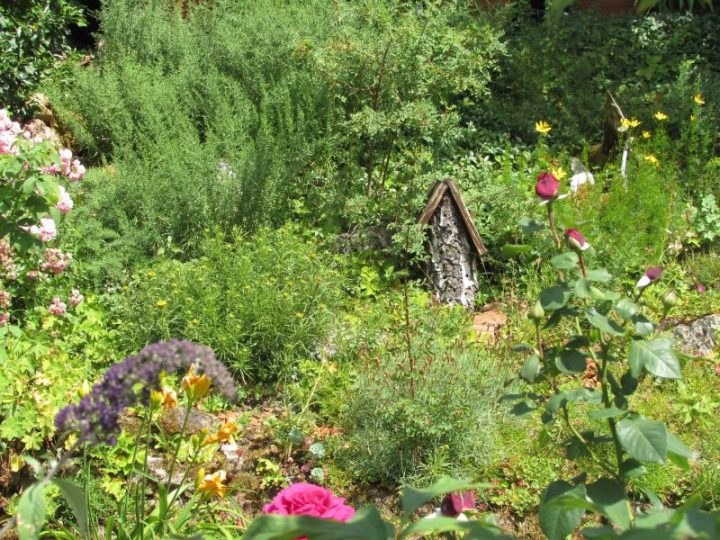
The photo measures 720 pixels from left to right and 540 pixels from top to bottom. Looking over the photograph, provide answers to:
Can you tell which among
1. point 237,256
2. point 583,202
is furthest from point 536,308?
point 583,202

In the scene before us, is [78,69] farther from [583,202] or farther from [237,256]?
[583,202]

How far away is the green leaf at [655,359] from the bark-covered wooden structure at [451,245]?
356 cm

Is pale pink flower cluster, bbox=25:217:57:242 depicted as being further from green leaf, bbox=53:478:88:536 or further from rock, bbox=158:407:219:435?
green leaf, bbox=53:478:88:536

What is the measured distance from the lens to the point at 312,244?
18.0ft

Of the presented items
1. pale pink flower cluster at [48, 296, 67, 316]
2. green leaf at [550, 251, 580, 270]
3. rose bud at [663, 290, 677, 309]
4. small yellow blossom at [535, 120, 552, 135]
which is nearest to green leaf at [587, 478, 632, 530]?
green leaf at [550, 251, 580, 270]

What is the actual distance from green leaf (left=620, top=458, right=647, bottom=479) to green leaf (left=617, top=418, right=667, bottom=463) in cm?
18

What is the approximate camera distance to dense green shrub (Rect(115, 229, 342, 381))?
183 inches

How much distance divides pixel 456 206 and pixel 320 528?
471 centimetres

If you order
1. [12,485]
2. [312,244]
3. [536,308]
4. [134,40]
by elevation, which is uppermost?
[134,40]

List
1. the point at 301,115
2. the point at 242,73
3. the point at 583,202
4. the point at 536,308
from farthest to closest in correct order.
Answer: the point at 242,73 < the point at 301,115 < the point at 583,202 < the point at 536,308

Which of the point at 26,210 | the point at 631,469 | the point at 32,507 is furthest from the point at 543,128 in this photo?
the point at 32,507

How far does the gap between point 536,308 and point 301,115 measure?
455 centimetres

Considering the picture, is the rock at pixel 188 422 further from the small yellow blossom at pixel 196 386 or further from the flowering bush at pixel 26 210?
the small yellow blossom at pixel 196 386

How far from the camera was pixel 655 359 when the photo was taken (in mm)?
1971
